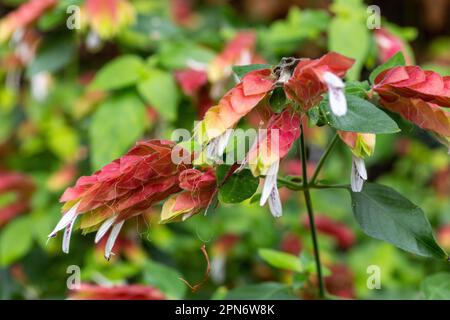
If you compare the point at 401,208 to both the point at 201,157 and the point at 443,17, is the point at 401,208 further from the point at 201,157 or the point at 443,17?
the point at 443,17

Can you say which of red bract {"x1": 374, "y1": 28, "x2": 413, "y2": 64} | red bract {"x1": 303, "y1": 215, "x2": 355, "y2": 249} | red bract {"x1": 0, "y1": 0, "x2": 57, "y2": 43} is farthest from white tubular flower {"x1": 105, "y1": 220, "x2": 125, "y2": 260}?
red bract {"x1": 303, "y1": 215, "x2": 355, "y2": 249}

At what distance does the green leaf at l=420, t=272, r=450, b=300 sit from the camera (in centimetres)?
93

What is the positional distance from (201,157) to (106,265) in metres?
0.88

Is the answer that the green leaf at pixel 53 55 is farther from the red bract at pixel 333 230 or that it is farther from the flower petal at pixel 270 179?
the flower petal at pixel 270 179

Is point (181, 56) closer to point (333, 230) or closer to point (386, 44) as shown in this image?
point (386, 44)

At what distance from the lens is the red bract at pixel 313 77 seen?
687 millimetres

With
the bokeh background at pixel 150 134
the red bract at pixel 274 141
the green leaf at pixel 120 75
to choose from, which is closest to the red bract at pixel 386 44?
the bokeh background at pixel 150 134

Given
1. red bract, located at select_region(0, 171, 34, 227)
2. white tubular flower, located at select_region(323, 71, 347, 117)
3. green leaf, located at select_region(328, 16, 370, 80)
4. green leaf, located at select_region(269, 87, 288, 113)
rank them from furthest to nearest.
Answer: red bract, located at select_region(0, 171, 34, 227) → green leaf, located at select_region(328, 16, 370, 80) → green leaf, located at select_region(269, 87, 288, 113) → white tubular flower, located at select_region(323, 71, 347, 117)

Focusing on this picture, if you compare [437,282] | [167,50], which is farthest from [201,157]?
[167,50]

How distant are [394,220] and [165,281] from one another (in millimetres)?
440

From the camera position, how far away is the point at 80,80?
71.0 inches

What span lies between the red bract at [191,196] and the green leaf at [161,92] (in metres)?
0.61

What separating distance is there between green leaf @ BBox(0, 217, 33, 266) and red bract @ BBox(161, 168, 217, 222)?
913 millimetres

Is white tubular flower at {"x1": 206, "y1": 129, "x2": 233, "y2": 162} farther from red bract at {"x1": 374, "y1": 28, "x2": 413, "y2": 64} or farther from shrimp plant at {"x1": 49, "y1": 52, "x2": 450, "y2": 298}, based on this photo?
red bract at {"x1": 374, "y1": 28, "x2": 413, "y2": 64}
